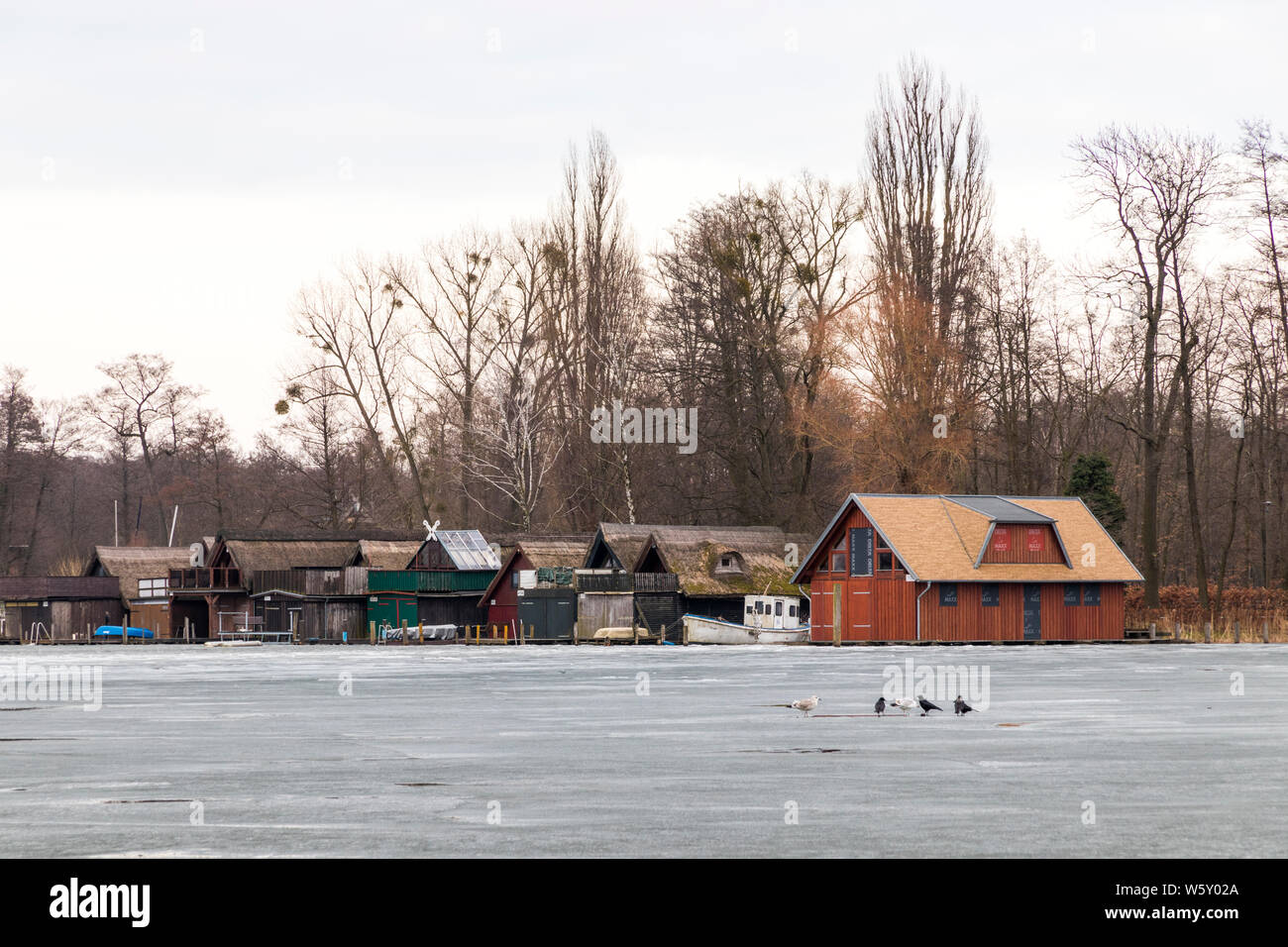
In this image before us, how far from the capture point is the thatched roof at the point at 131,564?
330 feet

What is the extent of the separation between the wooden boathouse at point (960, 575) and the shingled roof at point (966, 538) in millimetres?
45

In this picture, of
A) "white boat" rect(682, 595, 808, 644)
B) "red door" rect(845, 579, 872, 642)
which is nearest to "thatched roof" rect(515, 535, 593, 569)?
"white boat" rect(682, 595, 808, 644)

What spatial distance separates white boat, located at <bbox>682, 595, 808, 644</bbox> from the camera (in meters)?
71.9

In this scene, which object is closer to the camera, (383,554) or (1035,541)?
(1035,541)

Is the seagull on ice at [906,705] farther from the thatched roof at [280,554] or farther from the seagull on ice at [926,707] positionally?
the thatched roof at [280,554]

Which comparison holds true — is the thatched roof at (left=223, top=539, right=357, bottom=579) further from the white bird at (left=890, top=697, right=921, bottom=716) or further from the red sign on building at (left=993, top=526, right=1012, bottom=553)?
the white bird at (left=890, top=697, right=921, bottom=716)

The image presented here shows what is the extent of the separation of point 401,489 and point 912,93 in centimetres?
4458

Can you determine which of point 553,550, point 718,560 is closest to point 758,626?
point 718,560

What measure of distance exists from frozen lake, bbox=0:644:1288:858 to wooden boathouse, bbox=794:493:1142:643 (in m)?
31.1

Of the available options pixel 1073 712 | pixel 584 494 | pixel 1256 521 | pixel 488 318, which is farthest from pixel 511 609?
pixel 1073 712

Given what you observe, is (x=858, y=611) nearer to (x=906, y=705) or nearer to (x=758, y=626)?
(x=758, y=626)

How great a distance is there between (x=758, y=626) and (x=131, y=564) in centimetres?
4707

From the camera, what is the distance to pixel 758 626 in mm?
76750
